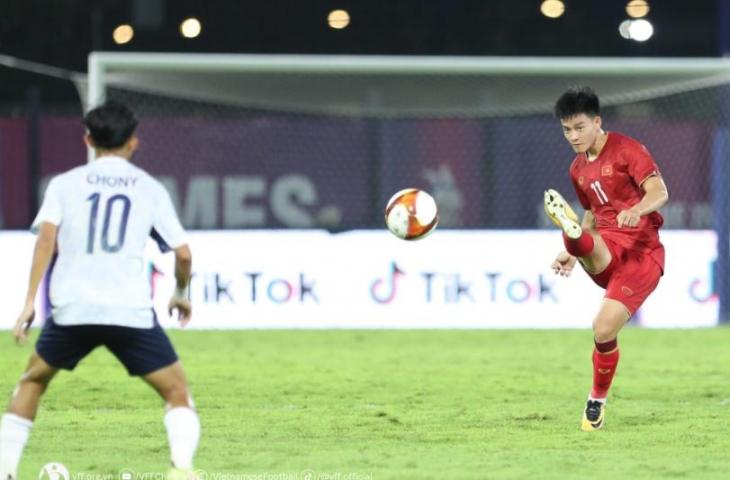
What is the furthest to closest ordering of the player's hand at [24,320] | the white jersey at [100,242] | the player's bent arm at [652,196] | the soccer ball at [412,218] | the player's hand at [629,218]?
the soccer ball at [412,218]
the player's bent arm at [652,196]
the player's hand at [629,218]
the player's hand at [24,320]
the white jersey at [100,242]

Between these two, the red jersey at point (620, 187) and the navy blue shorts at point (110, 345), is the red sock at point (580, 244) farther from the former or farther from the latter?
the navy blue shorts at point (110, 345)

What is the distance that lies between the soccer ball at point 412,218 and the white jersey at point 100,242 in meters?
3.53

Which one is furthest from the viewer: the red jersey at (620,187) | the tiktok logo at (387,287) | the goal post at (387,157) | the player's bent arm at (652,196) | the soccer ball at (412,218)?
the goal post at (387,157)

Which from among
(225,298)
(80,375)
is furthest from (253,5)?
(80,375)

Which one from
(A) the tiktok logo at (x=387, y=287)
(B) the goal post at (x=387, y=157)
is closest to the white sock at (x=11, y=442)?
(A) the tiktok logo at (x=387, y=287)

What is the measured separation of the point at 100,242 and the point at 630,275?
12.0ft

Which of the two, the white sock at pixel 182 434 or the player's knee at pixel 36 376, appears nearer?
the white sock at pixel 182 434

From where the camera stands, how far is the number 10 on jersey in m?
6.39

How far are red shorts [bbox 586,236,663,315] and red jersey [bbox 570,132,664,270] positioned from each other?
0.14ft

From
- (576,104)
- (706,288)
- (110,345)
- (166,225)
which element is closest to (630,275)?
(576,104)

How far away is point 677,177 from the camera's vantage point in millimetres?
19344

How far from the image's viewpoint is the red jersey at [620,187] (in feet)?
29.8

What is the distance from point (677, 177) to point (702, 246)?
1886 millimetres

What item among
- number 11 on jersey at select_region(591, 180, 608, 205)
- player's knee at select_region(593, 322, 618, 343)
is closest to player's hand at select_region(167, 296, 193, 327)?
player's knee at select_region(593, 322, 618, 343)
